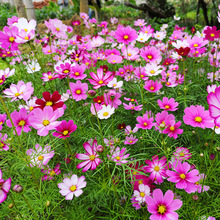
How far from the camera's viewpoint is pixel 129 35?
1.26m

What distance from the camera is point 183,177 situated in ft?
2.58

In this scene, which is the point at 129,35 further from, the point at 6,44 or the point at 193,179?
the point at 193,179

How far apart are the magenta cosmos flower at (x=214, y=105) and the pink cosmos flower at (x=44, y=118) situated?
0.46 metres

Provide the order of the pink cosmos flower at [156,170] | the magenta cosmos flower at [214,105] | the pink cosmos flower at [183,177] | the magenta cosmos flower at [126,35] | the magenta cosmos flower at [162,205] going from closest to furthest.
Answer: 1. the magenta cosmos flower at [214,105]
2. the magenta cosmos flower at [162,205]
3. the pink cosmos flower at [183,177]
4. the pink cosmos flower at [156,170]
5. the magenta cosmos flower at [126,35]

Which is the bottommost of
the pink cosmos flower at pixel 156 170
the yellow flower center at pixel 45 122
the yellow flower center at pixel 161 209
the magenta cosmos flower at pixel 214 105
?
the pink cosmos flower at pixel 156 170

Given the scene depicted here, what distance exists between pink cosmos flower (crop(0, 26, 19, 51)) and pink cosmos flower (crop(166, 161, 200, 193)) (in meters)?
0.92

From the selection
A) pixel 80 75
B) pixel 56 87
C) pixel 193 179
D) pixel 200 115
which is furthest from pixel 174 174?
pixel 56 87

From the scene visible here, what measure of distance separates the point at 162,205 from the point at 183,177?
6.5 inches

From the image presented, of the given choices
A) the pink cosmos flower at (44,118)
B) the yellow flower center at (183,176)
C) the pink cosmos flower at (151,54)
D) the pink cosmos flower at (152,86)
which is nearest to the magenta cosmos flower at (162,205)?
the yellow flower center at (183,176)

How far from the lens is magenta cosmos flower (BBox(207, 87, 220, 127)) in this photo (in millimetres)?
510

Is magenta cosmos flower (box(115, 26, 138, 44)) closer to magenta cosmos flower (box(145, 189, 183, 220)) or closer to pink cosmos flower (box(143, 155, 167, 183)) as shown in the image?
pink cosmos flower (box(143, 155, 167, 183))

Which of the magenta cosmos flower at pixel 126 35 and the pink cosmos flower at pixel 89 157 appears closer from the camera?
the pink cosmos flower at pixel 89 157

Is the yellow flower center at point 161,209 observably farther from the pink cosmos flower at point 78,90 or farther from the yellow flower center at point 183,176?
the pink cosmos flower at point 78,90

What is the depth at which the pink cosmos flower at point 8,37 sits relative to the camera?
0.92 meters
